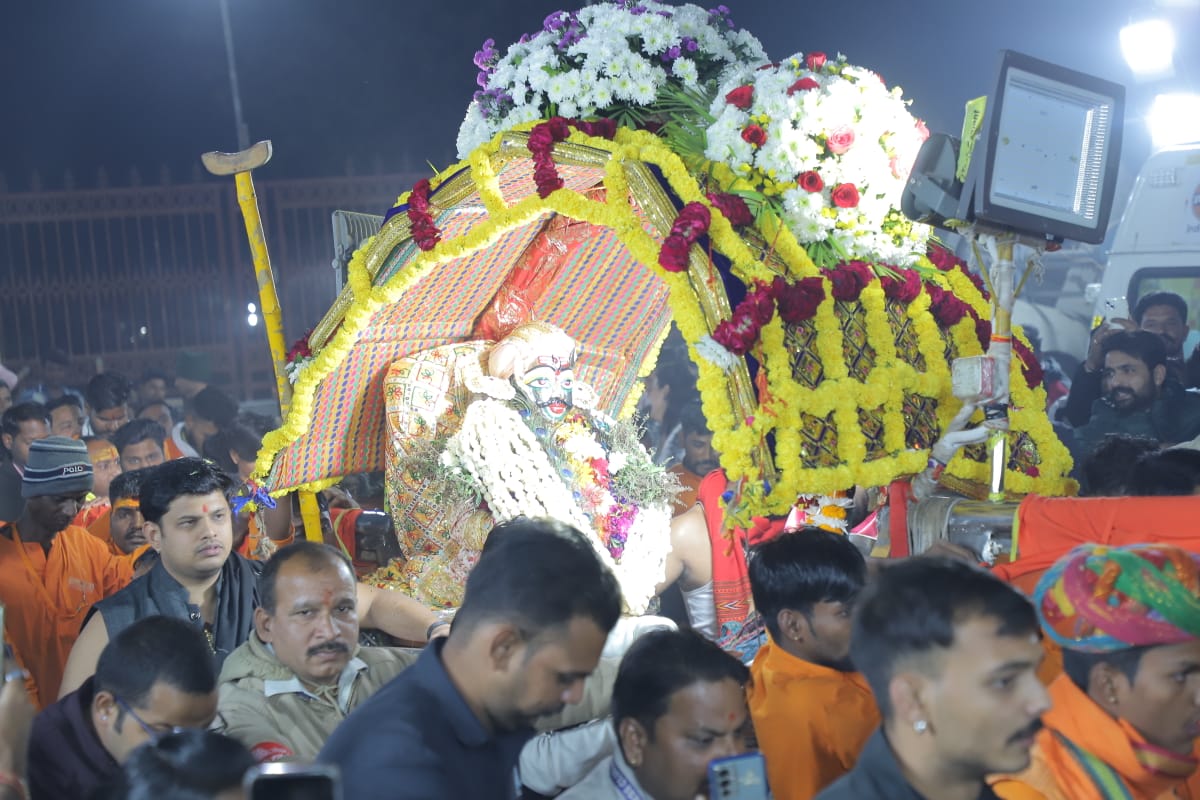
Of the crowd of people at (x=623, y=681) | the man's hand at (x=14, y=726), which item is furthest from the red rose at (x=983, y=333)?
the man's hand at (x=14, y=726)

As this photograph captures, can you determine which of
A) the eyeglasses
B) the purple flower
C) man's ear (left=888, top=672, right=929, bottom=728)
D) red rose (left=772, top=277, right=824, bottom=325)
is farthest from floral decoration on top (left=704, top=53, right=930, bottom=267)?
the eyeglasses

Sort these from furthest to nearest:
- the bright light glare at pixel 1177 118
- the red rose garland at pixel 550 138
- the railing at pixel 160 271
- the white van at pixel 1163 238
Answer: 1. the railing at pixel 160 271
2. the bright light glare at pixel 1177 118
3. the white van at pixel 1163 238
4. the red rose garland at pixel 550 138

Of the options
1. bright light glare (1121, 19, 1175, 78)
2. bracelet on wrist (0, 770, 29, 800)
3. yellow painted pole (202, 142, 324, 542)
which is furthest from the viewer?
bright light glare (1121, 19, 1175, 78)

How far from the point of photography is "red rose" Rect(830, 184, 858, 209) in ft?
14.2

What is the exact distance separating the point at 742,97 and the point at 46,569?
324 cm

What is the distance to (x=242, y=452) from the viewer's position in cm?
664

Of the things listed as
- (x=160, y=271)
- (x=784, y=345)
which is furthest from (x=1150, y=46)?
(x=160, y=271)

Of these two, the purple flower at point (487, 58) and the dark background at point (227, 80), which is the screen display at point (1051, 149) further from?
the dark background at point (227, 80)

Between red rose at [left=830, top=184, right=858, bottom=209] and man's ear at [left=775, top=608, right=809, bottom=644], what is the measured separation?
68.7 inches

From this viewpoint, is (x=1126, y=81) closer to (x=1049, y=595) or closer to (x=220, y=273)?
(x=220, y=273)

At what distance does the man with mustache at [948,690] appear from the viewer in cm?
202

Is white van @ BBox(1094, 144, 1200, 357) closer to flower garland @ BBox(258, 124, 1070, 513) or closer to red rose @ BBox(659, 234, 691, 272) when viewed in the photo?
flower garland @ BBox(258, 124, 1070, 513)

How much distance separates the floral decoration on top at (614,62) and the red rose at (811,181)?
0.75 meters

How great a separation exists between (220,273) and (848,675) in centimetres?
978
